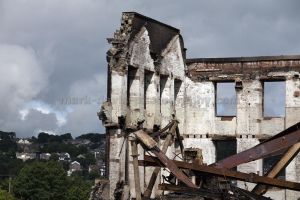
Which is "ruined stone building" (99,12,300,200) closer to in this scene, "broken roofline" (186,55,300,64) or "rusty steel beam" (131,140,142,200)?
"broken roofline" (186,55,300,64)

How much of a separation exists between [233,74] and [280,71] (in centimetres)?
177

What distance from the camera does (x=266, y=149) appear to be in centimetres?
1609

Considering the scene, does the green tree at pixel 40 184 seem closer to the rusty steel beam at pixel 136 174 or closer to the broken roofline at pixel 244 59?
the broken roofline at pixel 244 59

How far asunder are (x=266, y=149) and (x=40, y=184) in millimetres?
51921

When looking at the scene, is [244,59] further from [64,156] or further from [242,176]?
[64,156]

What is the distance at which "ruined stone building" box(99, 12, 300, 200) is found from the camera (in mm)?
24906

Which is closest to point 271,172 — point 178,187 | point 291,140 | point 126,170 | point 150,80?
point 291,140

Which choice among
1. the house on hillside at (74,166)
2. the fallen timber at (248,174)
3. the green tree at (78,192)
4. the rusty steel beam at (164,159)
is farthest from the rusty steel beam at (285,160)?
the house on hillside at (74,166)

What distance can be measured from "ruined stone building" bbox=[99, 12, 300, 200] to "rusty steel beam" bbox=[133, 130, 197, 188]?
740cm

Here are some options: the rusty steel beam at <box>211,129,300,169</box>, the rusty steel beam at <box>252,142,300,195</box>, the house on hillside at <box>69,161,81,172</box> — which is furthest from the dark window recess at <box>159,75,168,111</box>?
the house on hillside at <box>69,161,81,172</box>

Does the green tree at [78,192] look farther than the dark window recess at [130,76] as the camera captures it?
Yes

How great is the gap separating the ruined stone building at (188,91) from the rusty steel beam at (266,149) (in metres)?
8.67

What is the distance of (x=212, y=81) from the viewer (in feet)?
97.2

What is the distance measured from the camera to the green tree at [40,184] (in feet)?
217
